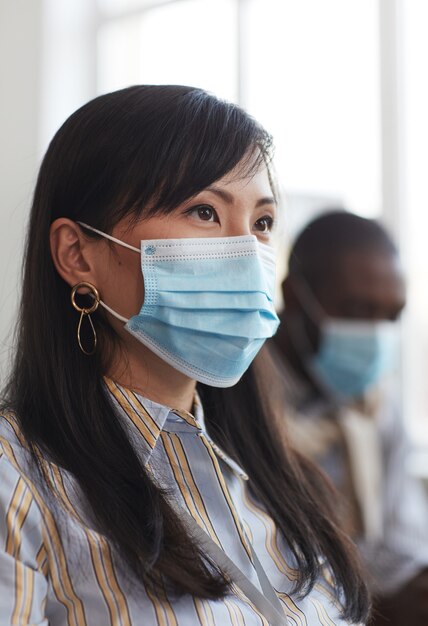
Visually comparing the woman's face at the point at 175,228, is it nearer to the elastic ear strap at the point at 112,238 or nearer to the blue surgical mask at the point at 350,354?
the elastic ear strap at the point at 112,238

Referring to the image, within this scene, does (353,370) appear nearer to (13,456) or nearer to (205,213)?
(205,213)

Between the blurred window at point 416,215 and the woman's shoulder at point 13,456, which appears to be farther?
the blurred window at point 416,215

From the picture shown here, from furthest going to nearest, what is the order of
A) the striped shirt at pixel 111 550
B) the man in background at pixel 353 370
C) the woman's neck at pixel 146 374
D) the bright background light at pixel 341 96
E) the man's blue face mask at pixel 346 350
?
the bright background light at pixel 341 96, the man's blue face mask at pixel 346 350, the man in background at pixel 353 370, the woman's neck at pixel 146 374, the striped shirt at pixel 111 550

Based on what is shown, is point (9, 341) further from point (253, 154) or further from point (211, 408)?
point (253, 154)

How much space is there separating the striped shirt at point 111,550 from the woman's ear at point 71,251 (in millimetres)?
165

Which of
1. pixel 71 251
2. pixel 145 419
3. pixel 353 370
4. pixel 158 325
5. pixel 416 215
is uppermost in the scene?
pixel 71 251

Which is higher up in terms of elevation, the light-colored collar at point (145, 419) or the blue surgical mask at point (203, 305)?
the blue surgical mask at point (203, 305)

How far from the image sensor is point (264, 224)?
1.27m

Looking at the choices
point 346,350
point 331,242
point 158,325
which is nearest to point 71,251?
point 158,325

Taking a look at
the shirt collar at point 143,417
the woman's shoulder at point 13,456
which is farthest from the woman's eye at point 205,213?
the woman's shoulder at point 13,456

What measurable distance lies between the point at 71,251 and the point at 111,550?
1.44ft

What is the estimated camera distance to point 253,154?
1220mm

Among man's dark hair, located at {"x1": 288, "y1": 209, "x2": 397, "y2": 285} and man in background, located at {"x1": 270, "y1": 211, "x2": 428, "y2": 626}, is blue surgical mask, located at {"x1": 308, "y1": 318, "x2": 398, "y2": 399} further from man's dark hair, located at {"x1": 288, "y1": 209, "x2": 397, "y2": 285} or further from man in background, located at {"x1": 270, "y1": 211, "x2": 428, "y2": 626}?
man's dark hair, located at {"x1": 288, "y1": 209, "x2": 397, "y2": 285}

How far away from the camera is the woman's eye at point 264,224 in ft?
4.12
